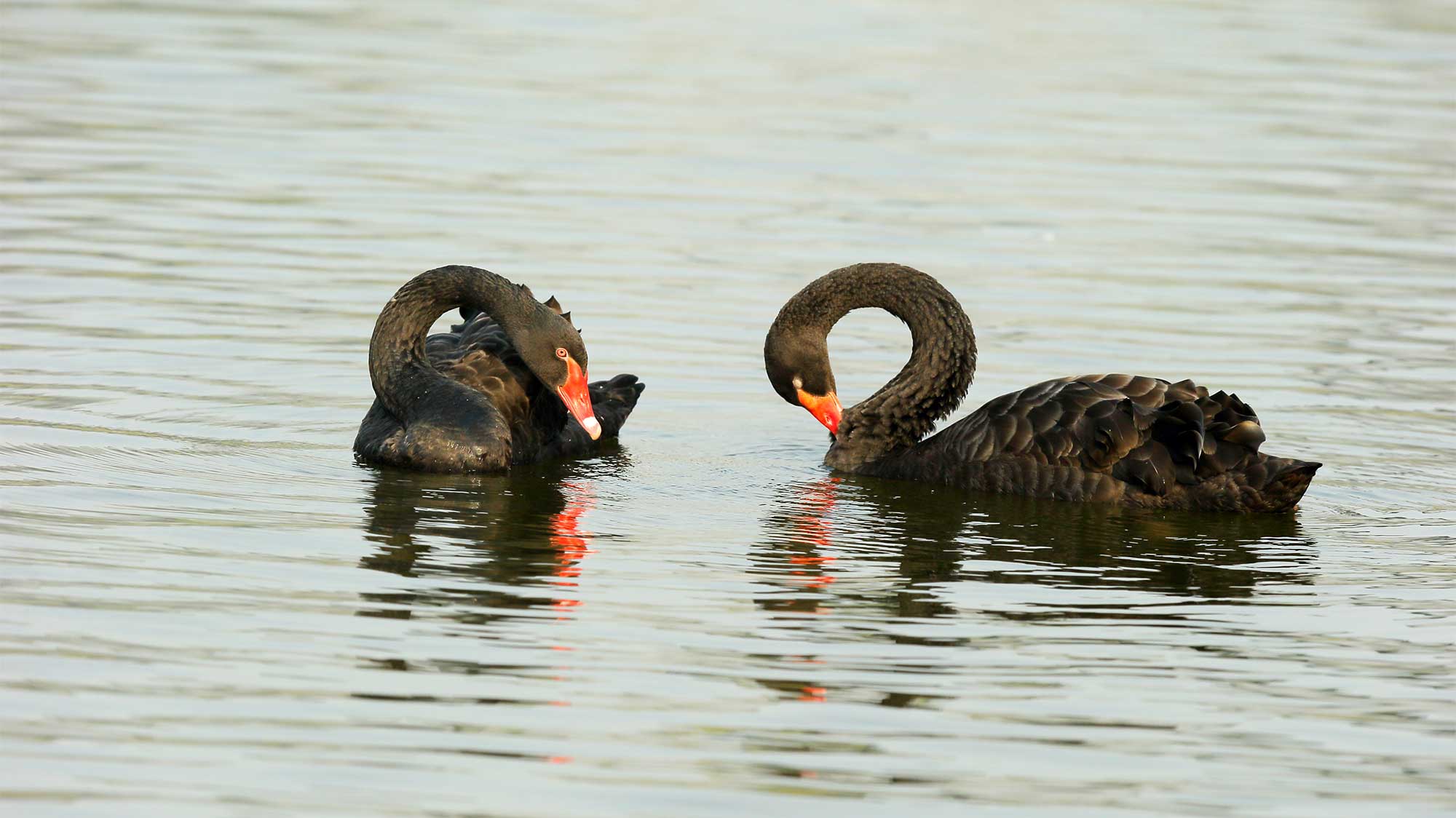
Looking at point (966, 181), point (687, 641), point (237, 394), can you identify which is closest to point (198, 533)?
point (687, 641)

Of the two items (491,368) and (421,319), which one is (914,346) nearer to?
(491,368)

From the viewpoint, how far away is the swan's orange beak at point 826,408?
10336 mm

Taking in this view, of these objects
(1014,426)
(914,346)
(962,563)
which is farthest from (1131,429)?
(914,346)

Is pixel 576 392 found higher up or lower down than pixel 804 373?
lower down

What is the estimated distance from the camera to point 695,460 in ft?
33.8

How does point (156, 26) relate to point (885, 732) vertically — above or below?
above

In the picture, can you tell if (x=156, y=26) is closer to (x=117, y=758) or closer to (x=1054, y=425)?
(x=1054, y=425)

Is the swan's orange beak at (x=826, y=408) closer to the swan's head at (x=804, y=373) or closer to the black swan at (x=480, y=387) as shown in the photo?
the swan's head at (x=804, y=373)

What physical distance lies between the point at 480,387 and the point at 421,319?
17.9 inches

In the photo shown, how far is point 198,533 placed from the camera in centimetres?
805

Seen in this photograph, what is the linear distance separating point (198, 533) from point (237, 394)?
3037mm

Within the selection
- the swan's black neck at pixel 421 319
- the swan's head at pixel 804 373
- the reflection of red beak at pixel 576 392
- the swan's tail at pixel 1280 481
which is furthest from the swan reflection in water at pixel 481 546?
the swan's tail at pixel 1280 481

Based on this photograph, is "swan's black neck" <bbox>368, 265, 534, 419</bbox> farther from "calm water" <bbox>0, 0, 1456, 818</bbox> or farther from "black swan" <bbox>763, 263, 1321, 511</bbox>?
"black swan" <bbox>763, 263, 1321, 511</bbox>

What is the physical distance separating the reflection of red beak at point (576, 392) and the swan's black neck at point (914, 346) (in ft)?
3.05
